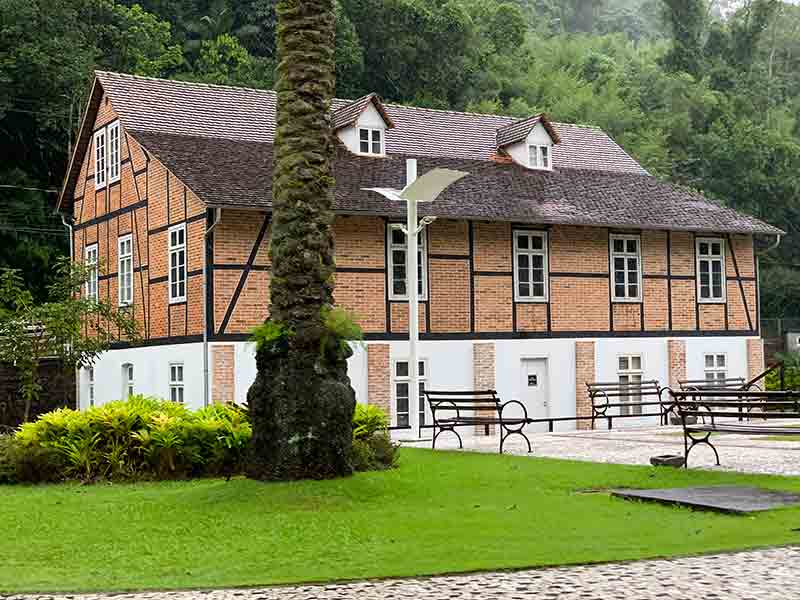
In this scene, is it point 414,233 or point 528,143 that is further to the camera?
point 528,143

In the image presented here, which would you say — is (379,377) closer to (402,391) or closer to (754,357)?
(402,391)

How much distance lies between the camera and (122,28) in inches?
1735

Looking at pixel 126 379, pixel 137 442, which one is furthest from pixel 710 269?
pixel 137 442

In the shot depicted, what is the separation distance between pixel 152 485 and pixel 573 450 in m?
6.64

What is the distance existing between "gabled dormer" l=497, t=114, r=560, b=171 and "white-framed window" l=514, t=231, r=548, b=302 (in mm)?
3626

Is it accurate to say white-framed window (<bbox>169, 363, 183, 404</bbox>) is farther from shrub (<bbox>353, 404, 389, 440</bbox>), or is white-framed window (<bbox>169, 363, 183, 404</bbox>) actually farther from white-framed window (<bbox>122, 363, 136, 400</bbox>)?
shrub (<bbox>353, 404, 389, 440</bbox>)

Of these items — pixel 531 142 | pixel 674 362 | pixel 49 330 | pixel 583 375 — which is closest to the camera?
pixel 49 330

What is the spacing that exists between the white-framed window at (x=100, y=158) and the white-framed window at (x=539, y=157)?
33.2 feet

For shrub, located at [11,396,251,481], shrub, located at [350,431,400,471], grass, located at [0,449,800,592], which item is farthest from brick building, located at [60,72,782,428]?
grass, located at [0,449,800,592]

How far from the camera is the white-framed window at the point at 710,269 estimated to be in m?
30.2

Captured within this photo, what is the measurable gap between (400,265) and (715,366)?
8661 mm

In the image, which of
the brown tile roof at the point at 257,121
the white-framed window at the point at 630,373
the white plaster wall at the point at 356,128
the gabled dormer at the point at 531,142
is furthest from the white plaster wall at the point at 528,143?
the white-framed window at the point at 630,373

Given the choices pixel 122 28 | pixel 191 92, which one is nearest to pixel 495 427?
pixel 191 92

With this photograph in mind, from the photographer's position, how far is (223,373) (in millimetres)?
23984
